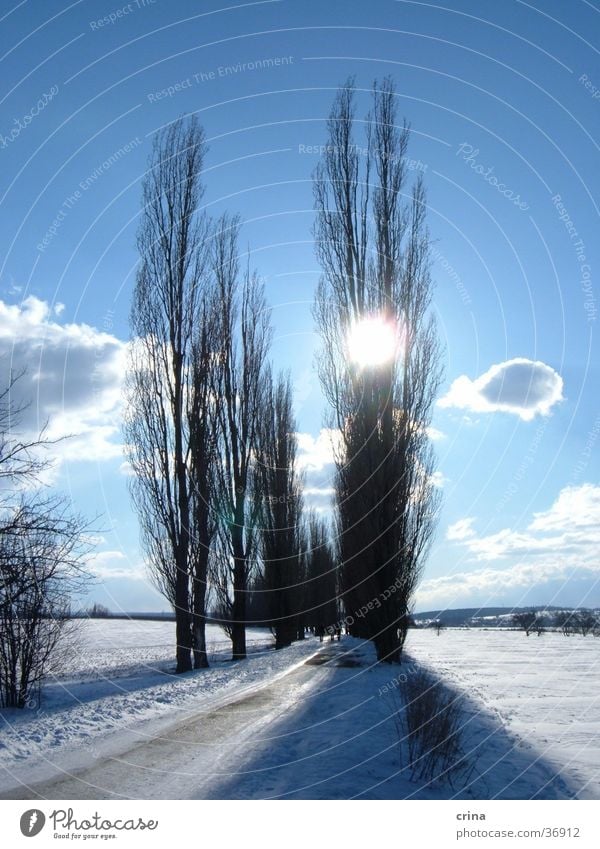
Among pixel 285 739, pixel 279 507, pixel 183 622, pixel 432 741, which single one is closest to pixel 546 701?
pixel 285 739

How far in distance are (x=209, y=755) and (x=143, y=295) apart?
1386 cm

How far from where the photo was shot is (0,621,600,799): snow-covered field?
624 cm

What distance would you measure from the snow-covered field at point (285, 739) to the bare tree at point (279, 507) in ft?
40.2

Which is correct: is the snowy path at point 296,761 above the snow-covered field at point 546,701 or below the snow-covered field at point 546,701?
above

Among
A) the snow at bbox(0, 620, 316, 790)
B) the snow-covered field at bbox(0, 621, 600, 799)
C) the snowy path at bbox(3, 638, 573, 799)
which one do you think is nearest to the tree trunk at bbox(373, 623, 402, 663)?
the snow-covered field at bbox(0, 621, 600, 799)

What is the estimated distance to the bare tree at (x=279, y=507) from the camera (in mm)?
27250

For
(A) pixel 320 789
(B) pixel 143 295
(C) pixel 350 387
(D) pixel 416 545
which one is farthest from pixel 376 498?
(A) pixel 320 789

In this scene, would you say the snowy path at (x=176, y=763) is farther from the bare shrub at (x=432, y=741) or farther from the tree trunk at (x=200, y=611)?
the tree trunk at (x=200, y=611)

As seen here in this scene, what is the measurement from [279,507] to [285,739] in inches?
817

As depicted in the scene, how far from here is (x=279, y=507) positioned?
28.6 m

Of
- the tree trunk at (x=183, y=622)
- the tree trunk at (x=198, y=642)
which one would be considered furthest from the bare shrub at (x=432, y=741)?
the tree trunk at (x=198, y=642)

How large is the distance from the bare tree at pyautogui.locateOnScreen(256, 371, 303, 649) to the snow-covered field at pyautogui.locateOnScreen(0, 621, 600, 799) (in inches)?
482

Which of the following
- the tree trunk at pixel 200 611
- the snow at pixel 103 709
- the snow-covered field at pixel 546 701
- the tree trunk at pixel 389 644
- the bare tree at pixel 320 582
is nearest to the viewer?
the snow at pixel 103 709
